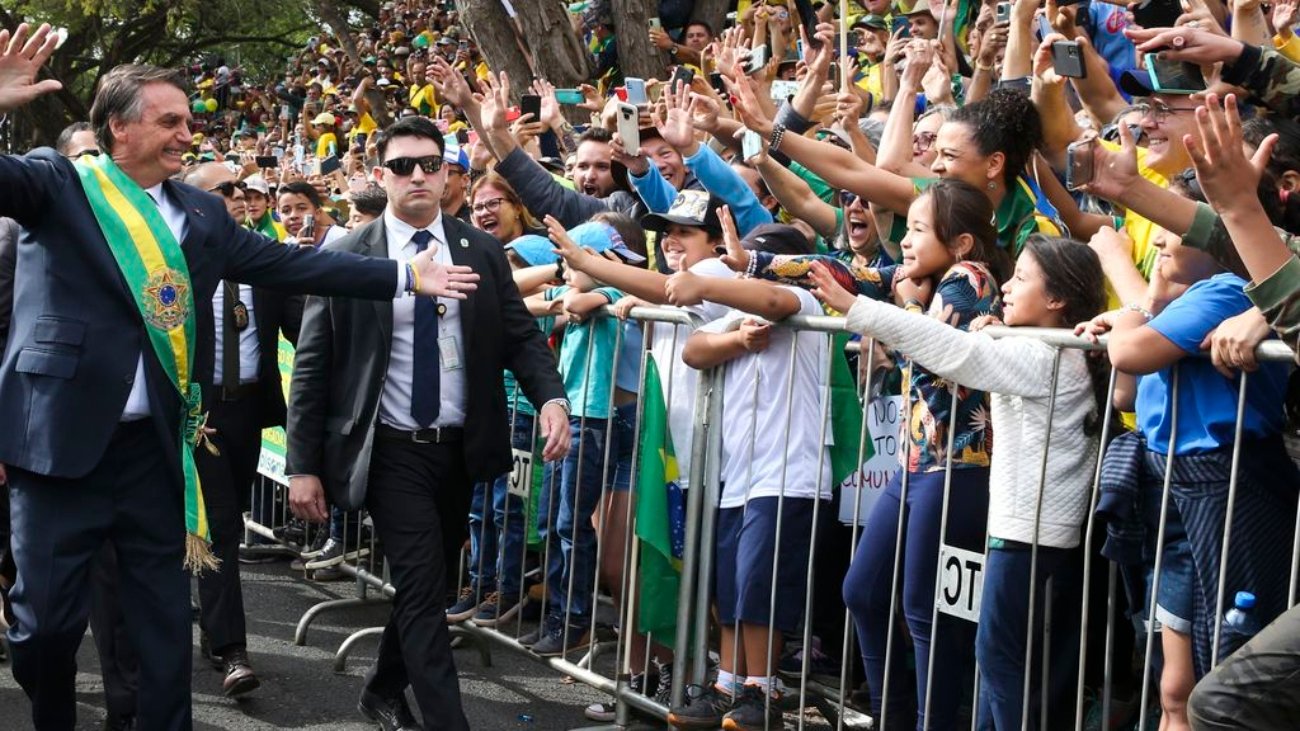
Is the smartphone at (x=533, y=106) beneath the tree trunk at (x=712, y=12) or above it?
beneath

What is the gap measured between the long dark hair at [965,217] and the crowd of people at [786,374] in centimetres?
1

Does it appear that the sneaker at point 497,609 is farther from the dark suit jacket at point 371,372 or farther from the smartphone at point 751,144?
the smartphone at point 751,144

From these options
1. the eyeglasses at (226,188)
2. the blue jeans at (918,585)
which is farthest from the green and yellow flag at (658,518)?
the eyeglasses at (226,188)

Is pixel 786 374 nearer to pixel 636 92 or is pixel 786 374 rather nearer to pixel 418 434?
pixel 418 434

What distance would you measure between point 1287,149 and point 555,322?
347cm

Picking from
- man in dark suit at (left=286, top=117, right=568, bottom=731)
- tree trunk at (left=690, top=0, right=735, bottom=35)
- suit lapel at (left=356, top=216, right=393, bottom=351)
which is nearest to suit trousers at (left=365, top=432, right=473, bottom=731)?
man in dark suit at (left=286, top=117, right=568, bottom=731)

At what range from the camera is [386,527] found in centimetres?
571

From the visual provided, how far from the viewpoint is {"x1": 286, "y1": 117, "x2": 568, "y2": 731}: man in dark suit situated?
5.71 m

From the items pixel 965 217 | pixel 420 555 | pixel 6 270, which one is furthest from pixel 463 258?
pixel 965 217

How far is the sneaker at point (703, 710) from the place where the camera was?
5.84m

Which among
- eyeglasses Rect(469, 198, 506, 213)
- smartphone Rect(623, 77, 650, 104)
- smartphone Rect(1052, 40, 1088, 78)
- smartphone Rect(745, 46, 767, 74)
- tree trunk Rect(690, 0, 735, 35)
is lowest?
eyeglasses Rect(469, 198, 506, 213)

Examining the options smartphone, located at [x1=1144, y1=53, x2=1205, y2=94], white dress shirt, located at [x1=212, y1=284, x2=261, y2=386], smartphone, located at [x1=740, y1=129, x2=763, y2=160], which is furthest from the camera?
white dress shirt, located at [x1=212, y1=284, x2=261, y2=386]

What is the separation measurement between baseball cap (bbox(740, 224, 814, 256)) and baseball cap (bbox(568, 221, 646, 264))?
597mm

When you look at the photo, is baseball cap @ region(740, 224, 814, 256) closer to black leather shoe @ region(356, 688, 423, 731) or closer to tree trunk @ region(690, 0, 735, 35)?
black leather shoe @ region(356, 688, 423, 731)
